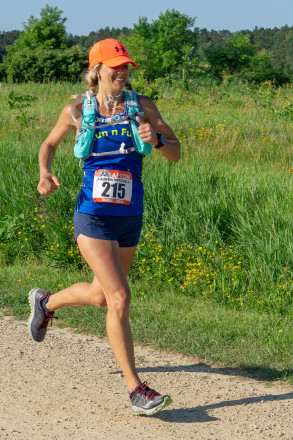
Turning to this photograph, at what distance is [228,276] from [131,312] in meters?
1.07

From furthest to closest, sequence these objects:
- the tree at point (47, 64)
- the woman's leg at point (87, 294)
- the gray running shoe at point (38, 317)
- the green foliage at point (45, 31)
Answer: the green foliage at point (45, 31) < the tree at point (47, 64) < the gray running shoe at point (38, 317) < the woman's leg at point (87, 294)

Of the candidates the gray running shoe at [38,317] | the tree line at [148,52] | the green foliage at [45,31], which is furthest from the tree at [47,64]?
the gray running shoe at [38,317]

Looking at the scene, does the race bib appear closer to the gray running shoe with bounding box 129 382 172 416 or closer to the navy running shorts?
the navy running shorts

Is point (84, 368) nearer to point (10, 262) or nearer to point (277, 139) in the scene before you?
point (10, 262)

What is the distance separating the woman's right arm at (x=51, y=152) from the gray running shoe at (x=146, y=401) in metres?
1.27

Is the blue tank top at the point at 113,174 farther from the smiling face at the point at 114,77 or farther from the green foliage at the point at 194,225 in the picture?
the green foliage at the point at 194,225

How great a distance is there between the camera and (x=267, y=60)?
79062 mm

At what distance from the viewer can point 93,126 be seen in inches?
149

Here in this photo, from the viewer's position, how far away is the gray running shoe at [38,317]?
185 inches

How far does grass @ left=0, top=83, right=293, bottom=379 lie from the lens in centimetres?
513

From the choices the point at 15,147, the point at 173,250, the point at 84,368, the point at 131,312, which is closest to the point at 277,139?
the point at 15,147

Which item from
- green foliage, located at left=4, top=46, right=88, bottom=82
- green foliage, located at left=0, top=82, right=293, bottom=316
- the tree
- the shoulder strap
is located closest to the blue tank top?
the shoulder strap

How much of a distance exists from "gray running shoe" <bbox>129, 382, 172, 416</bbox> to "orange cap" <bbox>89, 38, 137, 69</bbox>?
1829 mm

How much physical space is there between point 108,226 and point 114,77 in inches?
33.8
